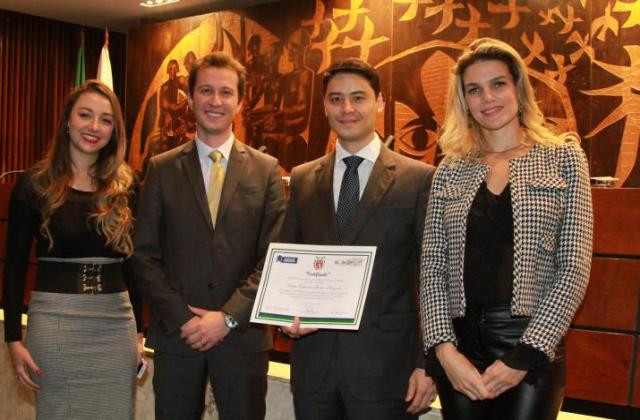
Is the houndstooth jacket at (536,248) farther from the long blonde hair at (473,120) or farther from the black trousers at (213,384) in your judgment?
the black trousers at (213,384)

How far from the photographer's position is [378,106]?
7.84 feet

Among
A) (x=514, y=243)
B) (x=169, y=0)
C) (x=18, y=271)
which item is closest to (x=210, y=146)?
(x=18, y=271)

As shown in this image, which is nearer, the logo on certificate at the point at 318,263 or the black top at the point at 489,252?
the black top at the point at 489,252

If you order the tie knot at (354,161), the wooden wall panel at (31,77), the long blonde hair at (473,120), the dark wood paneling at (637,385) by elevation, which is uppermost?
the wooden wall panel at (31,77)

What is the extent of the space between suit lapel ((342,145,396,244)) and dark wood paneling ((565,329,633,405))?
1813 mm

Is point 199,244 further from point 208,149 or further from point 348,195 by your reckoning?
point 348,195

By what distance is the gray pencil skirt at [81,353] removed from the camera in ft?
8.34

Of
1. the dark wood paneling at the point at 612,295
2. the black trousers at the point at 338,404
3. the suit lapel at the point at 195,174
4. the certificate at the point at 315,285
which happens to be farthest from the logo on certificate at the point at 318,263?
the dark wood paneling at the point at 612,295

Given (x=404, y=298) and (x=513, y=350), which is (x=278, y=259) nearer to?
(x=404, y=298)

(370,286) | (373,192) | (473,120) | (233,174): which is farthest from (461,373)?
(233,174)

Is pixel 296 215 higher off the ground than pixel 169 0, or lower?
lower

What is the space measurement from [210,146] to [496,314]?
120 cm

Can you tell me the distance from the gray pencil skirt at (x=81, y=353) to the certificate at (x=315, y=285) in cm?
Result: 77

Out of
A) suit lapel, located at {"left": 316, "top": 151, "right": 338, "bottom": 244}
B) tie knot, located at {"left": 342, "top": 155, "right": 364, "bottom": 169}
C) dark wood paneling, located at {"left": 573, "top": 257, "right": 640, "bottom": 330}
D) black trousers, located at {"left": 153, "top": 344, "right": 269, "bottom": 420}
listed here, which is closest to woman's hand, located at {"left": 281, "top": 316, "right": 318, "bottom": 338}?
suit lapel, located at {"left": 316, "top": 151, "right": 338, "bottom": 244}
